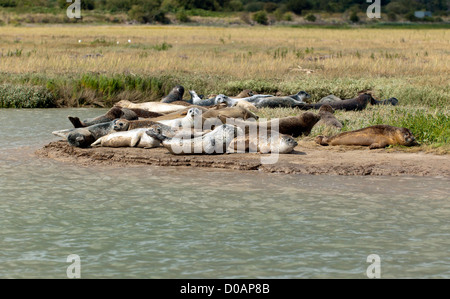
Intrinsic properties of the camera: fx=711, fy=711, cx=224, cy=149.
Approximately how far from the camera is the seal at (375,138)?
1116 cm

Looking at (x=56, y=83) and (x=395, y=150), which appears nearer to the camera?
(x=395, y=150)

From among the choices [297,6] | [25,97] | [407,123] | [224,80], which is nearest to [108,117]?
[407,123]

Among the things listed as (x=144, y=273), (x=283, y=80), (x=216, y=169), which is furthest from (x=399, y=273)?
(x=283, y=80)

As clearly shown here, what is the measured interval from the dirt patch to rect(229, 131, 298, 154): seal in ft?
0.55

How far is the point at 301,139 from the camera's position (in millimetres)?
12234

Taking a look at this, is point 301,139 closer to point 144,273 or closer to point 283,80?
point 144,273

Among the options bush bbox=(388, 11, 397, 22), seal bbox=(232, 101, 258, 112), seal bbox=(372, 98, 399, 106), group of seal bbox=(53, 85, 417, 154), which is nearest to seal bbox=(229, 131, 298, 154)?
group of seal bbox=(53, 85, 417, 154)

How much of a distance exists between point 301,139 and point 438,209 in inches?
173

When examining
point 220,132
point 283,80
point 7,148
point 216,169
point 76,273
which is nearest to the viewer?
point 76,273

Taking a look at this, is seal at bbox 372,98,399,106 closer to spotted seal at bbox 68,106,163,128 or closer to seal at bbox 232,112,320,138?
seal at bbox 232,112,320,138

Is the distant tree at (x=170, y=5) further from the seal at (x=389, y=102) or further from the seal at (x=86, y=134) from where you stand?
the seal at (x=86, y=134)

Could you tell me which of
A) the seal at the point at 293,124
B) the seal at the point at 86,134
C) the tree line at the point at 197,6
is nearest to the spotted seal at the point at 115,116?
the seal at the point at 86,134

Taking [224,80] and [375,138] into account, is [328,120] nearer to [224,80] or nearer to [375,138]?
[375,138]

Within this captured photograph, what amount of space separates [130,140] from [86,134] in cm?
74
